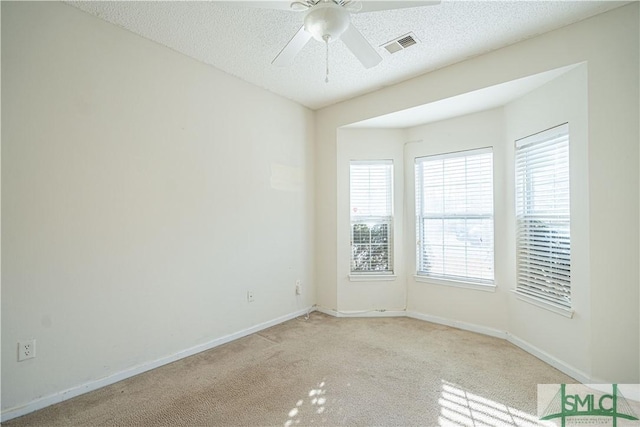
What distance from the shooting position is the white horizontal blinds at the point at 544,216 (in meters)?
2.57

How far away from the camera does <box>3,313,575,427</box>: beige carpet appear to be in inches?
76.0

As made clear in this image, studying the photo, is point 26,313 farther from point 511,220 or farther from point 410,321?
point 511,220

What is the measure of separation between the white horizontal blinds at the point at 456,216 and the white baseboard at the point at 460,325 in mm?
491

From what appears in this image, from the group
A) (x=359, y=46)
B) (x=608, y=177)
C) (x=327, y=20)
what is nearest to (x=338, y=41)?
(x=359, y=46)

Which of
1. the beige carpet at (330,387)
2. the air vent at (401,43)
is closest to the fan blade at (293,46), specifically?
the air vent at (401,43)

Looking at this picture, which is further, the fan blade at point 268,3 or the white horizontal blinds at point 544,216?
the white horizontal blinds at point 544,216

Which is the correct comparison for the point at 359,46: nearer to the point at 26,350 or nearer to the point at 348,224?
the point at 348,224

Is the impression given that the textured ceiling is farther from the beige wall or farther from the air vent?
the beige wall

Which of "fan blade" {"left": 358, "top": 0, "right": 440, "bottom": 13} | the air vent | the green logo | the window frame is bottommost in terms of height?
the green logo

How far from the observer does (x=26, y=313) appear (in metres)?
1.97

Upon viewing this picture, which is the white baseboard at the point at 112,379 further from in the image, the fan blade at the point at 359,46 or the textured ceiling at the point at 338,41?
the fan blade at the point at 359,46

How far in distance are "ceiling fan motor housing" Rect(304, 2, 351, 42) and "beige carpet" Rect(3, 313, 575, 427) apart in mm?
2304

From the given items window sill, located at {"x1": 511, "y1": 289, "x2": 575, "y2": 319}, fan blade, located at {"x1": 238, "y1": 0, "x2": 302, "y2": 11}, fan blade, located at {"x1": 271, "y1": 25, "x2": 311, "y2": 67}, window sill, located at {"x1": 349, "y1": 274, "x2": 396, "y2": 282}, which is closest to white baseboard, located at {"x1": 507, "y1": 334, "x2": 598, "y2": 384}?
window sill, located at {"x1": 511, "y1": 289, "x2": 575, "y2": 319}

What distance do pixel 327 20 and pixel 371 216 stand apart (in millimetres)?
2676
